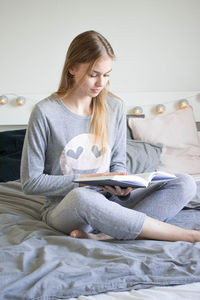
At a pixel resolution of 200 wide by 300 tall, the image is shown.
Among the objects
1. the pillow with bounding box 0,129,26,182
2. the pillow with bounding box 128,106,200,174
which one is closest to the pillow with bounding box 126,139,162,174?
the pillow with bounding box 128,106,200,174

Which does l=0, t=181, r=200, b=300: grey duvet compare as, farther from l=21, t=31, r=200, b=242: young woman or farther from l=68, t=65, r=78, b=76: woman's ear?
l=68, t=65, r=78, b=76: woman's ear

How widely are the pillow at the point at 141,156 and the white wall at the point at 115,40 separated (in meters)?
0.43

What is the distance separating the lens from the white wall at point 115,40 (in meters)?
2.46

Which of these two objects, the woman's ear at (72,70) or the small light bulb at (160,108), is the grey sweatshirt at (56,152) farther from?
the small light bulb at (160,108)

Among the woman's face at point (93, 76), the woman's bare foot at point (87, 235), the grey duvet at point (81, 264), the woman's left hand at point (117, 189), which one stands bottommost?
the woman's bare foot at point (87, 235)

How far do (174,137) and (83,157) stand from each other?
90 centimetres

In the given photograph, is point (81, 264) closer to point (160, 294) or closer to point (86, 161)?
point (160, 294)

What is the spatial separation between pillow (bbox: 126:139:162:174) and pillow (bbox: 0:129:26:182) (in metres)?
0.53

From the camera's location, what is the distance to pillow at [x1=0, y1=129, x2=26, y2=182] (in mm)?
1984

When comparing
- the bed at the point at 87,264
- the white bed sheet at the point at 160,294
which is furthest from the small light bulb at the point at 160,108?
the white bed sheet at the point at 160,294

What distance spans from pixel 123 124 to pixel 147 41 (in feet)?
3.57

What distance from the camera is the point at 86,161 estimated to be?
5.03 feet

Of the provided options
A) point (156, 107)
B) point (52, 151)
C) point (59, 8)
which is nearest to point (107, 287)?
point (52, 151)

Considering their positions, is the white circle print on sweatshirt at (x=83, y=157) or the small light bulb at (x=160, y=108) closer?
the white circle print on sweatshirt at (x=83, y=157)
